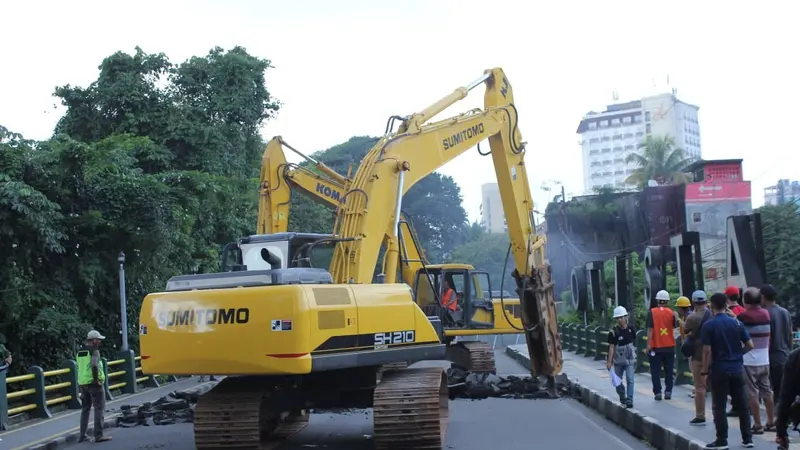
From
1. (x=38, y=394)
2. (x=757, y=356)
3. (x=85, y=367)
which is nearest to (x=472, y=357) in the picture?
(x=38, y=394)

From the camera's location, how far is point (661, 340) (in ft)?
47.9

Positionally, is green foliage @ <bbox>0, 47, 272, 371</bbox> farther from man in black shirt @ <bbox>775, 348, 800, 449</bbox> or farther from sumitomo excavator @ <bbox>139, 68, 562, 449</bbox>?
man in black shirt @ <bbox>775, 348, 800, 449</bbox>

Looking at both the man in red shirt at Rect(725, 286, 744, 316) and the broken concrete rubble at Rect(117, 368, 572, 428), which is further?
the broken concrete rubble at Rect(117, 368, 572, 428)

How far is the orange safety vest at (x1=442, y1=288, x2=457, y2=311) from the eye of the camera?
20.0 meters

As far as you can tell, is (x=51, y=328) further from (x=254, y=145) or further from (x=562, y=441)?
(x=254, y=145)

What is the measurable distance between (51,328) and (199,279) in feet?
35.0

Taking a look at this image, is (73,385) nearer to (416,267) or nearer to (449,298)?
Result: (416,267)

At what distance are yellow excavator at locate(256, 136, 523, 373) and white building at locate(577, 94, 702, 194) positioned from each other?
398 feet

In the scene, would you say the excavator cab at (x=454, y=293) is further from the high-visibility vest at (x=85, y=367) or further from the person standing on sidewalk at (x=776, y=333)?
the person standing on sidewalk at (x=776, y=333)

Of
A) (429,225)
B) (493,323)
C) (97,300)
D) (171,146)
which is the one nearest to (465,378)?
(493,323)

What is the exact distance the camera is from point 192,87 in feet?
106

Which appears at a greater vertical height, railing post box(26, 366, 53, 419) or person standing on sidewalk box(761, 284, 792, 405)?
person standing on sidewalk box(761, 284, 792, 405)

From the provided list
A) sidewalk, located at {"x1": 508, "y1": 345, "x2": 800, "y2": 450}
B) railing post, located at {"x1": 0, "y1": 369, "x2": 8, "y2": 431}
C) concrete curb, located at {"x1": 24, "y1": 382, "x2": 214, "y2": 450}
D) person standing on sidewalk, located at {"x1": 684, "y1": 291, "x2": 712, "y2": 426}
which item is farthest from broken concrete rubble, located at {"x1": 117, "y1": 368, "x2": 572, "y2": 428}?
person standing on sidewalk, located at {"x1": 684, "y1": 291, "x2": 712, "y2": 426}

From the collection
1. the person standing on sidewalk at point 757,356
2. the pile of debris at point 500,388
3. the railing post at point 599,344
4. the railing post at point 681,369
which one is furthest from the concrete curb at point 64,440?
the railing post at point 599,344
